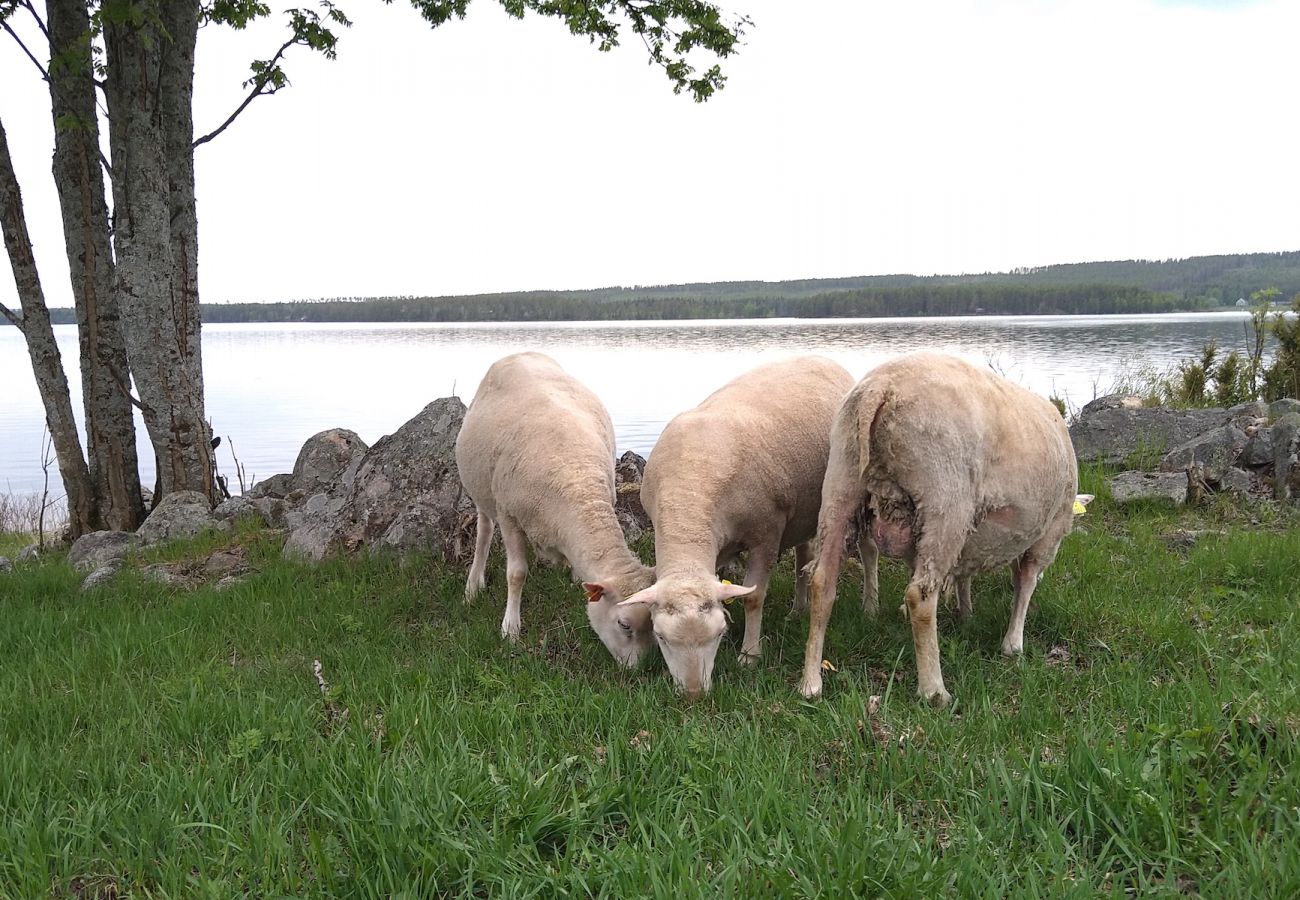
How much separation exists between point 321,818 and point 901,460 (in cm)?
301

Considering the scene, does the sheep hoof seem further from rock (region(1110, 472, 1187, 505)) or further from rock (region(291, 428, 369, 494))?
rock (region(291, 428, 369, 494))

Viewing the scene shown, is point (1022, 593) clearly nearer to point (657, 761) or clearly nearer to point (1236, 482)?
point (657, 761)

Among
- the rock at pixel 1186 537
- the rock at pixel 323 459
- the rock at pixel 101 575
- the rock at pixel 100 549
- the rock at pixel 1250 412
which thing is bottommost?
the rock at pixel 100 549

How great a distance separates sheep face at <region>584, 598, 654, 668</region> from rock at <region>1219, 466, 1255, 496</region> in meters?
6.13

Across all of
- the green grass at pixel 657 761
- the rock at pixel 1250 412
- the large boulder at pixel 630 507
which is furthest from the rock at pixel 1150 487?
the large boulder at pixel 630 507

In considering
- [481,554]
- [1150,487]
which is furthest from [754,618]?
[1150,487]

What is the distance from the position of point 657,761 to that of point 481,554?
3751 mm

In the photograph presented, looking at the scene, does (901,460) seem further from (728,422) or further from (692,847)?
(692,847)

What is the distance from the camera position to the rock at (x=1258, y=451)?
8469 mm

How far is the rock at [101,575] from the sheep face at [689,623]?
525cm

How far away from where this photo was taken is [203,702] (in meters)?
4.41

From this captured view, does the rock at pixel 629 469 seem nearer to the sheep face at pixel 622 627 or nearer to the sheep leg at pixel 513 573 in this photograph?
the sheep leg at pixel 513 573

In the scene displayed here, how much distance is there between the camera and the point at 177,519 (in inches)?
368

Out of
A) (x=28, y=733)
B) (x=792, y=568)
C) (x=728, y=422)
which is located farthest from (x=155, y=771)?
(x=792, y=568)
